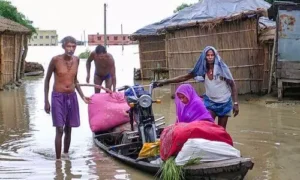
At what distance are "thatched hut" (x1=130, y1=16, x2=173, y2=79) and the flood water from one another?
31.4 ft

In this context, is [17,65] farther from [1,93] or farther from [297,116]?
[297,116]

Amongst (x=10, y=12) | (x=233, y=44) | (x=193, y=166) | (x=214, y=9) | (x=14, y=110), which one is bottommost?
(x=14, y=110)

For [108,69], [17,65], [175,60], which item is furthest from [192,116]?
[17,65]

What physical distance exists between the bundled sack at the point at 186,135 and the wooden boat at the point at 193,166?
26cm

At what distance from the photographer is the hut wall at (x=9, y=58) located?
1848 cm

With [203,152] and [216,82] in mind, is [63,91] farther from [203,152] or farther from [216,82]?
[203,152]

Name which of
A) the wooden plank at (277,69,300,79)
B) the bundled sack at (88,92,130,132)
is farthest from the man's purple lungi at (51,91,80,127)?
the wooden plank at (277,69,300,79)

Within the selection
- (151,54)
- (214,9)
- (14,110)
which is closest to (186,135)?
(14,110)

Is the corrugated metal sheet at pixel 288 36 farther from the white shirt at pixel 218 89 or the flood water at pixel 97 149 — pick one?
the white shirt at pixel 218 89

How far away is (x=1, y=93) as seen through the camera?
17484 mm

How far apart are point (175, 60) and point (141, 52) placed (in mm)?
8261

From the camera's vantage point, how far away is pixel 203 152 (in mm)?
5391

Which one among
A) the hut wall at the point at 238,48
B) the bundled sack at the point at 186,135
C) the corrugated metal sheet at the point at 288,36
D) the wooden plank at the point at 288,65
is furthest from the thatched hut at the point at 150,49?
the bundled sack at the point at 186,135

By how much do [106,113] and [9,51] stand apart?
13.0m
